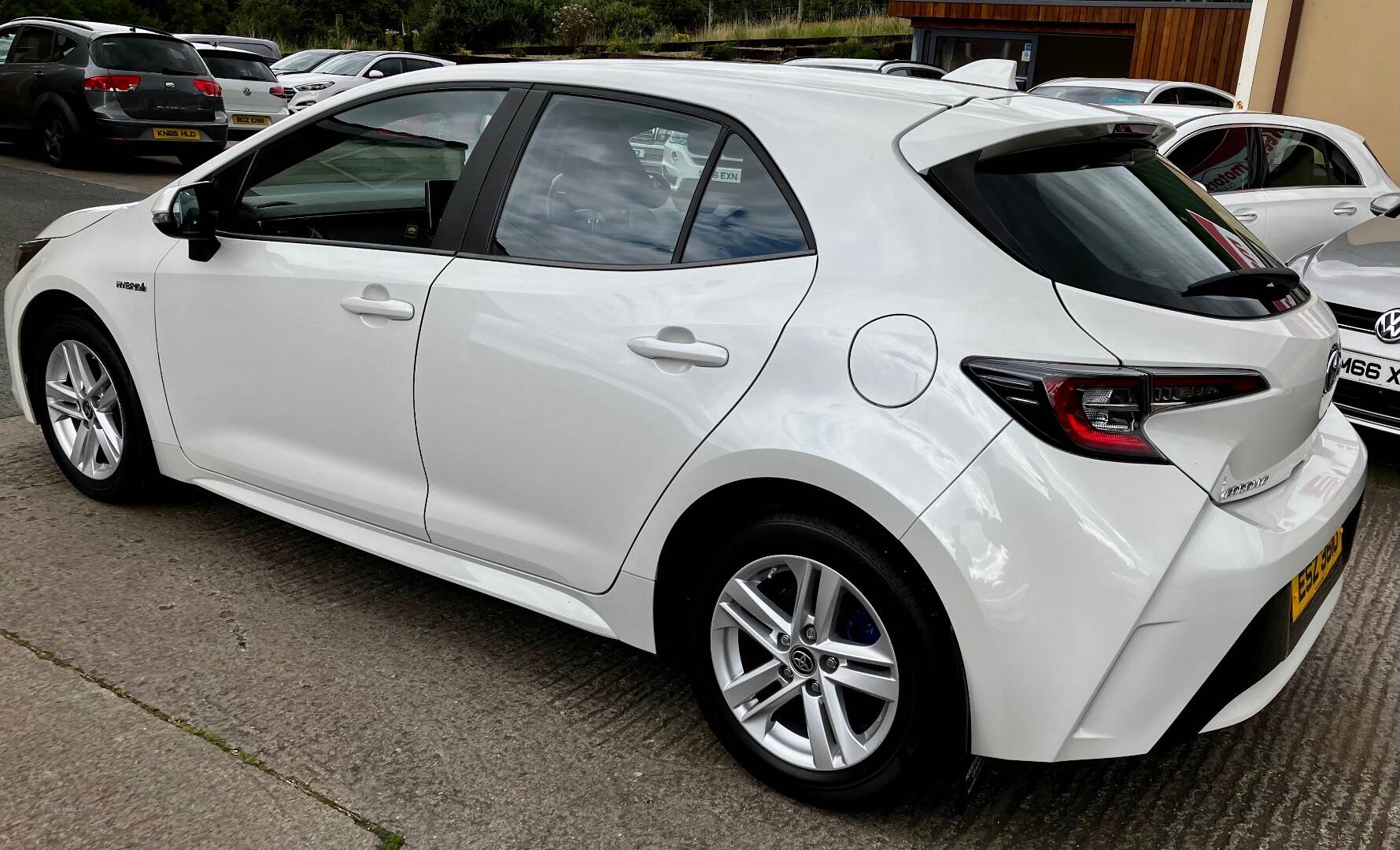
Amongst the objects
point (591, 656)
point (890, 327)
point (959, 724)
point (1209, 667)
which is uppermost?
point (890, 327)

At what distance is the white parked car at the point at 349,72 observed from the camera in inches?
737

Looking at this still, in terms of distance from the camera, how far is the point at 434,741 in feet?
9.45

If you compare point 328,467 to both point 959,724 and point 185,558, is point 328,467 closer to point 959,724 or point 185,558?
point 185,558

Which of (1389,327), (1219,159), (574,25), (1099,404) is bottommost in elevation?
(574,25)

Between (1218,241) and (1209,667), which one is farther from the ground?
(1218,241)

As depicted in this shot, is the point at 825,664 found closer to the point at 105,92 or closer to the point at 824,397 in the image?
the point at 824,397

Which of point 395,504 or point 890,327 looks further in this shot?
point 395,504

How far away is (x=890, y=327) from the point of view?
7.88 feet

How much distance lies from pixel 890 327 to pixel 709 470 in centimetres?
50

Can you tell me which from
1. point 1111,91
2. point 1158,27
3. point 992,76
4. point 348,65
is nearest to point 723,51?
point 1158,27

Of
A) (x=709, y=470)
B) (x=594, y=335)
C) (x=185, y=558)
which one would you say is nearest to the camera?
(x=709, y=470)

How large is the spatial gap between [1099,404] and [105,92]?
1366cm

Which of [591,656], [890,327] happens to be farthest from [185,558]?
[890,327]

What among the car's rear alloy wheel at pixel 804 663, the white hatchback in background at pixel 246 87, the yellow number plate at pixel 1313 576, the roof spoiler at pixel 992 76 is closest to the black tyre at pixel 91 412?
the car's rear alloy wheel at pixel 804 663
